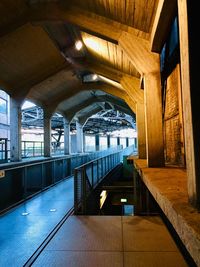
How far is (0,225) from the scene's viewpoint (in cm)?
397

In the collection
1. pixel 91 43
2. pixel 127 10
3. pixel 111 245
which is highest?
pixel 91 43

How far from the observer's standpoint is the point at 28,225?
4.01 m

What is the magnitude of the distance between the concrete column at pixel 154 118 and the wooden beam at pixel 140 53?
6.7 inches

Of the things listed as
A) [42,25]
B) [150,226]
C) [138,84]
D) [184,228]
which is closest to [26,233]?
[150,226]

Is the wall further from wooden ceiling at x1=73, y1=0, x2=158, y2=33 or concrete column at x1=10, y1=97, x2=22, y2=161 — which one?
wooden ceiling at x1=73, y1=0, x2=158, y2=33

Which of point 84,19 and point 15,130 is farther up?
point 84,19

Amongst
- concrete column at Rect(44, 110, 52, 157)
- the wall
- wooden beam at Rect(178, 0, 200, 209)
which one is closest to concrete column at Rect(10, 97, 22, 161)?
concrete column at Rect(44, 110, 52, 157)

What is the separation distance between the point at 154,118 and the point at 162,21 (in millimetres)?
1898

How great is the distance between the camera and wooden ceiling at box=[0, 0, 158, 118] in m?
4.77

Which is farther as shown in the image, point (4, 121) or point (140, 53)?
point (4, 121)

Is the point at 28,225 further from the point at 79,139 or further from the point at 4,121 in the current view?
the point at 79,139

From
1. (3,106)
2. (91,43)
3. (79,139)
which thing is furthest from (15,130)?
(79,139)

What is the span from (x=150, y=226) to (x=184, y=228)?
9.04ft

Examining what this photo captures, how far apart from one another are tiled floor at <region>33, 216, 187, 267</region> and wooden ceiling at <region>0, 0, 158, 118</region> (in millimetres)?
3836
